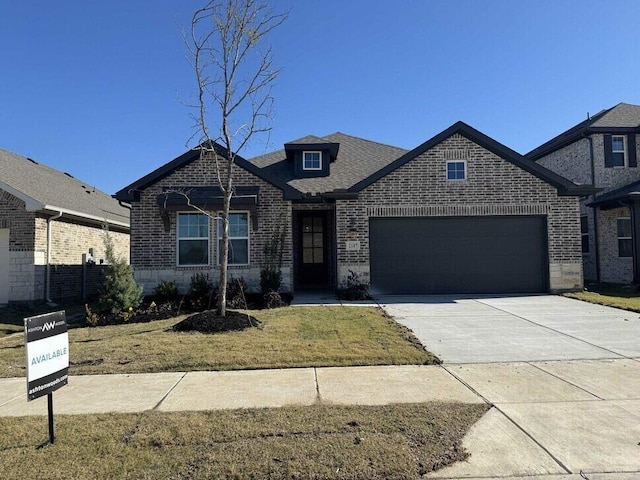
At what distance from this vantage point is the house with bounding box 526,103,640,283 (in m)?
16.8

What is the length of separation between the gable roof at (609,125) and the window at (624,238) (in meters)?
3.71

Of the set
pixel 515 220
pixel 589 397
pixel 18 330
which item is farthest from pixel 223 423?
pixel 515 220

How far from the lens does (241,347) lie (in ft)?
23.6

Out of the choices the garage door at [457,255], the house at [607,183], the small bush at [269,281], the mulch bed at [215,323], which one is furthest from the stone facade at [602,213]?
the mulch bed at [215,323]

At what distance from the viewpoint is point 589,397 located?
194 inches

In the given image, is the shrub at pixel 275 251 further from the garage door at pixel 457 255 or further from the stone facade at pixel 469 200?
the garage door at pixel 457 255

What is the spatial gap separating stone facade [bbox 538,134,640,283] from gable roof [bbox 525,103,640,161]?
0.37 metres

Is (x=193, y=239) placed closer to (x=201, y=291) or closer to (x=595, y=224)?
(x=201, y=291)

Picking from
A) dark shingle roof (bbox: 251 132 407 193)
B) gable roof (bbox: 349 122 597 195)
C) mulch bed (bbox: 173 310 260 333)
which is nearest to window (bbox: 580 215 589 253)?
gable roof (bbox: 349 122 597 195)

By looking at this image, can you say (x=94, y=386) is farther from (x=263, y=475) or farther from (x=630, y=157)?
(x=630, y=157)

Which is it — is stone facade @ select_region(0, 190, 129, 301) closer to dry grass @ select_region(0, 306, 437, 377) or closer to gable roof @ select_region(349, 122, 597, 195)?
dry grass @ select_region(0, 306, 437, 377)

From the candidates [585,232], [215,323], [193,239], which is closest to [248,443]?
[215,323]

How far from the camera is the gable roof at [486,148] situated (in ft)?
46.0

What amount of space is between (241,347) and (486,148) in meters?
10.8
